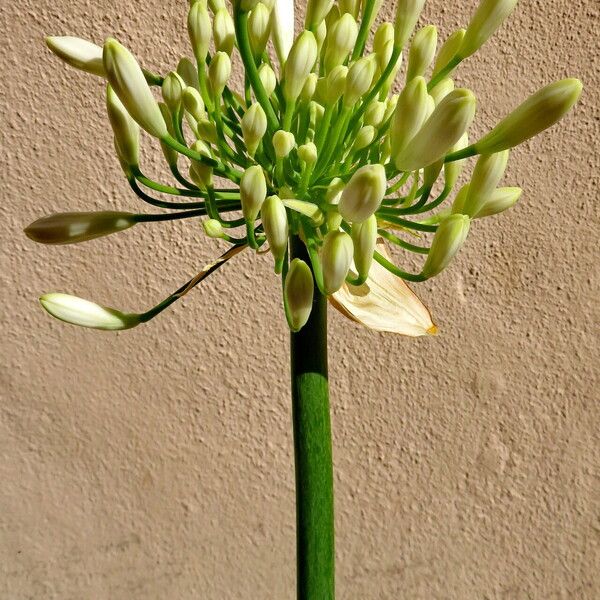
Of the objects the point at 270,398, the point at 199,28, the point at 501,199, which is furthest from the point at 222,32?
the point at 270,398

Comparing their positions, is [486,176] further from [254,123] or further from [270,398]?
[270,398]

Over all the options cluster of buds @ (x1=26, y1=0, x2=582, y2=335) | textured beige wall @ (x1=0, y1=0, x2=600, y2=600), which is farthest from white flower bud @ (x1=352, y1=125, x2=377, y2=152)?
textured beige wall @ (x1=0, y1=0, x2=600, y2=600)

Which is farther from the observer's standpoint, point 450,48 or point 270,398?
point 270,398

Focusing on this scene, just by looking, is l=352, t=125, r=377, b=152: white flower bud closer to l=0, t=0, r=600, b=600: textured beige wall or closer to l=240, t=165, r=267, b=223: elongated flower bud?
l=240, t=165, r=267, b=223: elongated flower bud

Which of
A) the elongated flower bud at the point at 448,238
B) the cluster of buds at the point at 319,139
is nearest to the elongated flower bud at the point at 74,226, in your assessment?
the cluster of buds at the point at 319,139

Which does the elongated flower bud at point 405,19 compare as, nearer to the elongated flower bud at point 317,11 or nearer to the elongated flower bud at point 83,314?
the elongated flower bud at point 317,11
